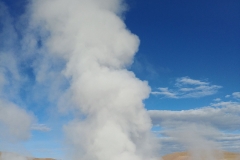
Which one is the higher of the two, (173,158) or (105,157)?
(173,158)

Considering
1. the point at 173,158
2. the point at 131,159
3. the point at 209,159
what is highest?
the point at 173,158

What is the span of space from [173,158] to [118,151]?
16350 centimetres

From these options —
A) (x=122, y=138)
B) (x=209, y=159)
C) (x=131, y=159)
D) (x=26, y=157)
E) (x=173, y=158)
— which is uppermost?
(x=173, y=158)

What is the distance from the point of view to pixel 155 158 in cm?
5219

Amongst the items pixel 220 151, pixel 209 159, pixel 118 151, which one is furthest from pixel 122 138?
pixel 220 151

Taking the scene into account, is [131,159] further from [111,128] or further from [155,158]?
[155,158]

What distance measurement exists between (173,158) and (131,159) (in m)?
163

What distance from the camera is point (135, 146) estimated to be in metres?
44.8

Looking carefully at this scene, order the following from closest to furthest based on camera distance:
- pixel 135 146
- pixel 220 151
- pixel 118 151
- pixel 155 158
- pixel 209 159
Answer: pixel 118 151 → pixel 135 146 → pixel 155 158 → pixel 209 159 → pixel 220 151

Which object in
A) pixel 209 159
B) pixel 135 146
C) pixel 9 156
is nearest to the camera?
pixel 135 146

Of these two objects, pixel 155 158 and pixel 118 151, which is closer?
pixel 118 151

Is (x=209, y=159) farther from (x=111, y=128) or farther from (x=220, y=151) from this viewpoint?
(x=111, y=128)

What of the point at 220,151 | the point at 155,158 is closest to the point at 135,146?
the point at 155,158

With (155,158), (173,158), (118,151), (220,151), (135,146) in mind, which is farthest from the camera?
(173,158)
